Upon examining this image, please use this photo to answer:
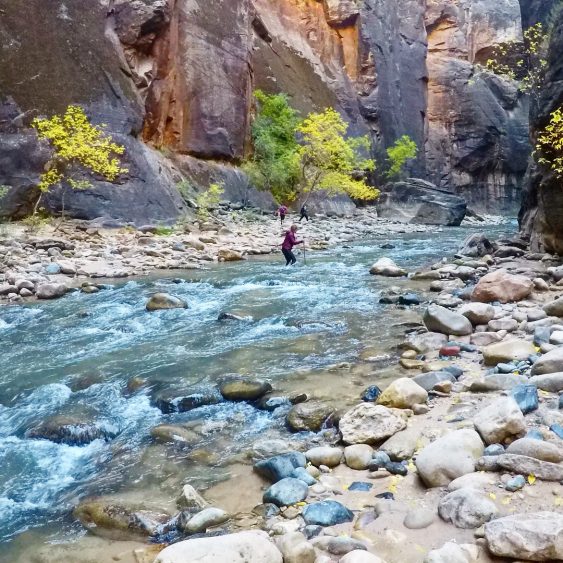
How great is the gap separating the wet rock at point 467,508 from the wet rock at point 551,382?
170 cm

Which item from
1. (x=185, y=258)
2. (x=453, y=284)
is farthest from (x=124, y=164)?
(x=453, y=284)

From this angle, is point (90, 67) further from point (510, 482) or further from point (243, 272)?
point (510, 482)

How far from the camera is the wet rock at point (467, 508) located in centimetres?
261

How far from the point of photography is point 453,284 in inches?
404

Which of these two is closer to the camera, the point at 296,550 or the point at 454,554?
the point at 454,554

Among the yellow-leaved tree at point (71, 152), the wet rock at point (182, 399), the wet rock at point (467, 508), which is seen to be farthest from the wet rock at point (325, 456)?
the yellow-leaved tree at point (71, 152)

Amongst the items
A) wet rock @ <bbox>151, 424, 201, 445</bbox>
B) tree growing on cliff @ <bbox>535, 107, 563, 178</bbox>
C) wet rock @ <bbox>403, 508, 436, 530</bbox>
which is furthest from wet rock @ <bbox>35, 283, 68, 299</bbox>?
tree growing on cliff @ <bbox>535, 107, 563, 178</bbox>

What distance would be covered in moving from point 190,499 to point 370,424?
141 centimetres

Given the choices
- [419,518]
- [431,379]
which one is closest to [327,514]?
[419,518]

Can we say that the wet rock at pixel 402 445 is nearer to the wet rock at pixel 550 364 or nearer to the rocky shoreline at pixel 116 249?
the wet rock at pixel 550 364

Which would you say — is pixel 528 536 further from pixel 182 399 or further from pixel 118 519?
pixel 182 399

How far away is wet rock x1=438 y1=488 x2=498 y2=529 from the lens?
261 centimetres

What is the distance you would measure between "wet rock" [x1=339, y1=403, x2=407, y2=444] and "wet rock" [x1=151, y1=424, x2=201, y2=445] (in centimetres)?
121

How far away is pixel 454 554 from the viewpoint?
236cm
